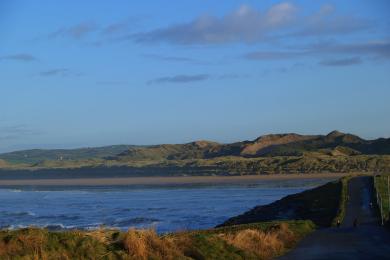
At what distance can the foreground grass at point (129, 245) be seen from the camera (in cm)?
1566

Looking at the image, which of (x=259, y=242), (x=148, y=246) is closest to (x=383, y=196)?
(x=259, y=242)

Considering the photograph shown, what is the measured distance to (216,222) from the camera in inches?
1829

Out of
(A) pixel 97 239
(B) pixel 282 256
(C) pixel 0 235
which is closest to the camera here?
(C) pixel 0 235

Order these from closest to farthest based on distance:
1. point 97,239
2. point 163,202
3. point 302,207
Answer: point 97,239
point 302,207
point 163,202

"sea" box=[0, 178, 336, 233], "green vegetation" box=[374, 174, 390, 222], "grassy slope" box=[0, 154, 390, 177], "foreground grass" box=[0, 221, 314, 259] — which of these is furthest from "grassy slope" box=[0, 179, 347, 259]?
"grassy slope" box=[0, 154, 390, 177]

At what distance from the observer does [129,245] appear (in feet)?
56.2

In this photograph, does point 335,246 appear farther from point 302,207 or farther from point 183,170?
point 183,170

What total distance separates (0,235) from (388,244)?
14.5 metres

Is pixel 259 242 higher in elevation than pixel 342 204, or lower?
higher

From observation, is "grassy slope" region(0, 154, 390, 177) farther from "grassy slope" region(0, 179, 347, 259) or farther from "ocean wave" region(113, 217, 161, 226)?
"grassy slope" region(0, 179, 347, 259)

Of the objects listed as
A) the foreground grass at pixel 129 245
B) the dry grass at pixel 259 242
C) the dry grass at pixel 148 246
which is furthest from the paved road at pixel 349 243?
the dry grass at pixel 148 246

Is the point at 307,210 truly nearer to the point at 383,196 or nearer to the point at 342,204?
the point at 342,204

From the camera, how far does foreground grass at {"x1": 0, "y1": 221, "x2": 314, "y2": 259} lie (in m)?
15.7

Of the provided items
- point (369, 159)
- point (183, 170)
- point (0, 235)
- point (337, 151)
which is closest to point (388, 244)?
point (0, 235)
